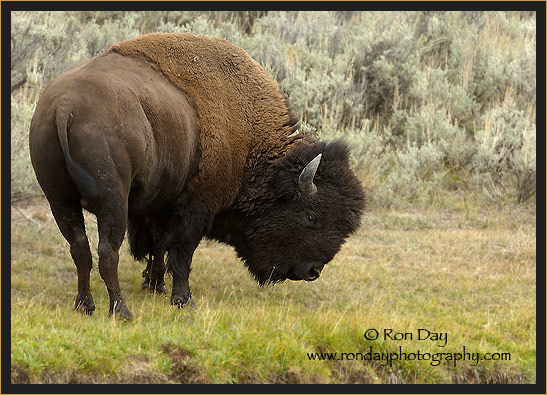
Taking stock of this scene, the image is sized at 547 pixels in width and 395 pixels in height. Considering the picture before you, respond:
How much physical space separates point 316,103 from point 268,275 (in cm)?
624

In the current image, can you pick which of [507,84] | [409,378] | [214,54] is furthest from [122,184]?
[507,84]

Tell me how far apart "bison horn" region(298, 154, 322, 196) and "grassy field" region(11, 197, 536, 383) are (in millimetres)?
1095

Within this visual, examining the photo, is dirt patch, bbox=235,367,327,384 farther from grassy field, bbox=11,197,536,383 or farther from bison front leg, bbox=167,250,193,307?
bison front leg, bbox=167,250,193,307

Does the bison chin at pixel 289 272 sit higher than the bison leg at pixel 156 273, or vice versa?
the bison chin at pixel 289 272

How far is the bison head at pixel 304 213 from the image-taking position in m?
7.05

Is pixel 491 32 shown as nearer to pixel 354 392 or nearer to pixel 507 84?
pixel 507 84

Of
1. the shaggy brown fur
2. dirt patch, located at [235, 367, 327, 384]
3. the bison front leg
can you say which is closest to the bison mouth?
the shaggy brown fur

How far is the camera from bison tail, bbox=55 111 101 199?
5465 millimetres

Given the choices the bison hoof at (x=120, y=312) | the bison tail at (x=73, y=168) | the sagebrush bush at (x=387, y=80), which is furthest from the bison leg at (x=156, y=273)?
the sagebrush bush at (x=387, y=80)

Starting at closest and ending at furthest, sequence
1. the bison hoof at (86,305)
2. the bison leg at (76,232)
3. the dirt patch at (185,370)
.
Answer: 1. the dirt patch at (185,370)
2. the bison leg at (76,232)
3. the bison hoof at (86,305)

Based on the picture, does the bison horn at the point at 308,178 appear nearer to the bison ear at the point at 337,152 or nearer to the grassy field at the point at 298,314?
the bison ear at the point at 337,152

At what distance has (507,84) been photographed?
1502cm

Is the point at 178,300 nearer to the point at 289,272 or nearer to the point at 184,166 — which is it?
the point at 289,272

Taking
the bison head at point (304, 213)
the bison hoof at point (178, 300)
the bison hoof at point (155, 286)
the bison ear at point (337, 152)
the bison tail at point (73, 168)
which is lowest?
the bison hoof at point (155, 286)
